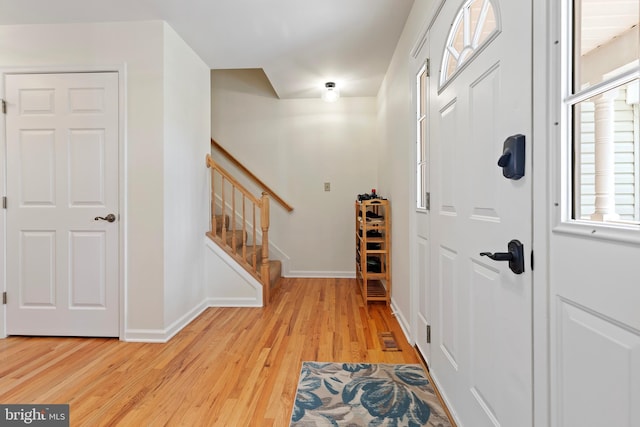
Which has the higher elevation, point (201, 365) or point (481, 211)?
point (481, 211)

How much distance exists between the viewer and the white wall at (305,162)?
14.0 ft

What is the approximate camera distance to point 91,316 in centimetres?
239

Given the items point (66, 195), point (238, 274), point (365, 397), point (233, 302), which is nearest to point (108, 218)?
point (66, 195)

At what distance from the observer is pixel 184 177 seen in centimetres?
274

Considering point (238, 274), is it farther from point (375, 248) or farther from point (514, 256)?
point (514, 256)

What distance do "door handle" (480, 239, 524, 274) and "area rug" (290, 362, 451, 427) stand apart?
920 mm

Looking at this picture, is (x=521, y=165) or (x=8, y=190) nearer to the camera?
(x=521, y=165)

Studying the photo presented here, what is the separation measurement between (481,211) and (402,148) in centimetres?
146

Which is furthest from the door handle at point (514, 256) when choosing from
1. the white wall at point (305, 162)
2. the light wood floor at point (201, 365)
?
the white wall at point (305, 162)

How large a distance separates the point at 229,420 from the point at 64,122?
2441mm

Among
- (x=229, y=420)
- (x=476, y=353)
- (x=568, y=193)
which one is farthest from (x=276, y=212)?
(x=568, y=193)

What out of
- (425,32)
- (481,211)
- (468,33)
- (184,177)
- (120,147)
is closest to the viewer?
(481,211)

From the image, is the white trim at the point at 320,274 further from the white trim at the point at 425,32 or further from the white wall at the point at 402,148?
the white trim at the point at 425,32

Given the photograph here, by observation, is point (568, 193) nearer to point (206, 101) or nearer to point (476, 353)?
point (476, 353)
